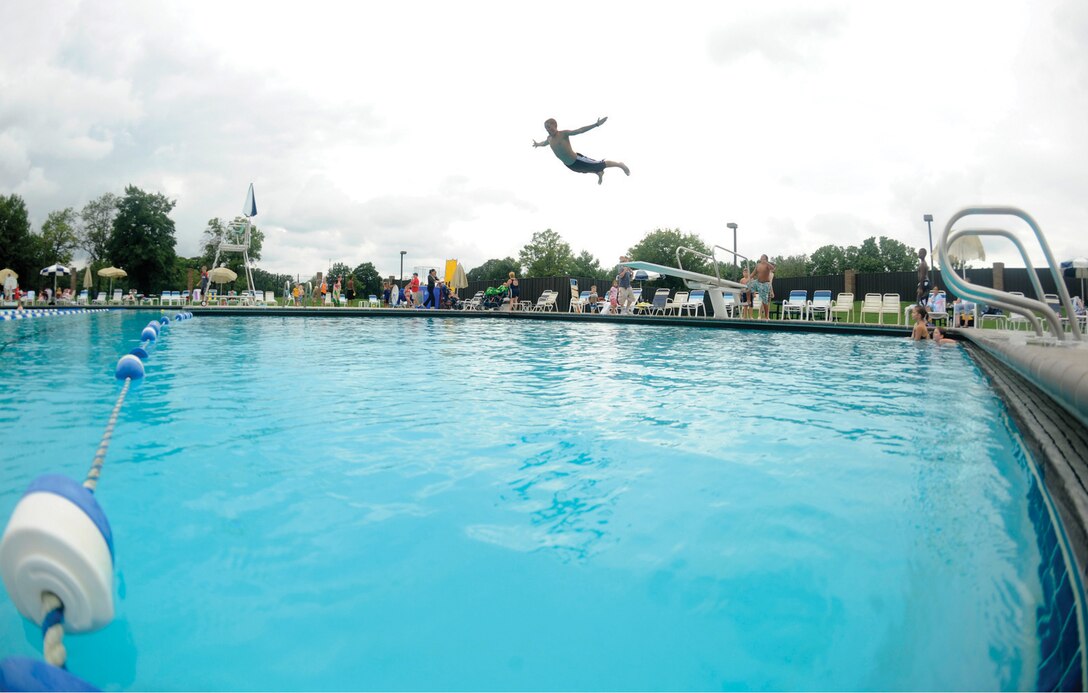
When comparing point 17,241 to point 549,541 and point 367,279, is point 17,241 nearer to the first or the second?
point 367,279

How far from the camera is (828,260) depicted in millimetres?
83125

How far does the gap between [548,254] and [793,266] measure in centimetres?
3616

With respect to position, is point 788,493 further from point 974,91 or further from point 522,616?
point 974,91

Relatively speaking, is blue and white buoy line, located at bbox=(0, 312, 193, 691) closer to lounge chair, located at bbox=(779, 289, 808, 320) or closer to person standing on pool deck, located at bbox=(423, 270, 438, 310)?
lounge chair, located at bbox=(779, 289, 808, 320)

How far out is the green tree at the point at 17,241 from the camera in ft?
130

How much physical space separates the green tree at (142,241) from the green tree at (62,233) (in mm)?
7550

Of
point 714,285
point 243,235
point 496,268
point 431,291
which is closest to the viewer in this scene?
point 714,285

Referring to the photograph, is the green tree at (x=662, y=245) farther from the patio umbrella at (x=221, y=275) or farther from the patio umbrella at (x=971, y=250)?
the patio umbrella at (x=971, y=250)

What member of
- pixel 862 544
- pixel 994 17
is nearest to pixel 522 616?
pixel 862 544

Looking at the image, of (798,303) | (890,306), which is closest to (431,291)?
(798,303)

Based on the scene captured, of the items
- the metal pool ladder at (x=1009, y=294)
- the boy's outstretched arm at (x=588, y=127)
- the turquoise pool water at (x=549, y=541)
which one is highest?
the boy's outstretched arm at (x=588, y=127)

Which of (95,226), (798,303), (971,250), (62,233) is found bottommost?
(798,303)

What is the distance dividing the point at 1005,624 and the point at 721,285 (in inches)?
595

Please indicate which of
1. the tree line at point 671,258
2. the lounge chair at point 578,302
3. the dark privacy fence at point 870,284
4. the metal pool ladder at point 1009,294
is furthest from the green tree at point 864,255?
the metal pool ladder at point 1009,294
